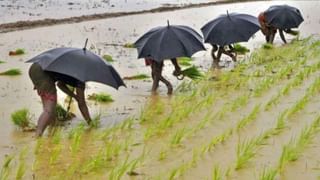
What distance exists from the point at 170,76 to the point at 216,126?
11.2 ft

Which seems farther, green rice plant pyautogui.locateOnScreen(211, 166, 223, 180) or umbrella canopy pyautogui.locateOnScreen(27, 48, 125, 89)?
umbrella canopy pyautogui.locateOnScreen(27, 48, 125, 89)

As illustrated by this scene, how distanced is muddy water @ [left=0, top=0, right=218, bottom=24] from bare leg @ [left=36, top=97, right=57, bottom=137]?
444 inches

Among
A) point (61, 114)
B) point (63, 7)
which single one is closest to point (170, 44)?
point (61, 114)

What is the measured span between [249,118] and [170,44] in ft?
5.93

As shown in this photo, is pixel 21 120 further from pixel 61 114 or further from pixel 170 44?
pixel 170 44

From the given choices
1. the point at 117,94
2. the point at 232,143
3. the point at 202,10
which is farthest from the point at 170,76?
the point at 202,10

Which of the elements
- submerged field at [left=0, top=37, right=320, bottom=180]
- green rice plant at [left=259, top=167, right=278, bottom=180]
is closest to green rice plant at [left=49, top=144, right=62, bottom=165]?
submerged field at [left=0, top=37, right=320, bottom=180]

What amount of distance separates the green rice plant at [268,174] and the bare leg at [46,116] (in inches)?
88.6

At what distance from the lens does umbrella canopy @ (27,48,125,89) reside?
19.6 feet

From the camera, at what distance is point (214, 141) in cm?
585

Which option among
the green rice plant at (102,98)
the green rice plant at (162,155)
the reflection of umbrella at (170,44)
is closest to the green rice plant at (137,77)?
the reflection of umbrella at (170,44)

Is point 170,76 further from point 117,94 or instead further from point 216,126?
point 216,126

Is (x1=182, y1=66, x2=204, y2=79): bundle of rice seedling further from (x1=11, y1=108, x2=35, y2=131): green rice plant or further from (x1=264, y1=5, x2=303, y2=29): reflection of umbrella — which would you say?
(x1=264, y1=5, x2=303, y2=29): reflection of umbrella

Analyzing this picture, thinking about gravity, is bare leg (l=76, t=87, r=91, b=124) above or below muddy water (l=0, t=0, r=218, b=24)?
above
